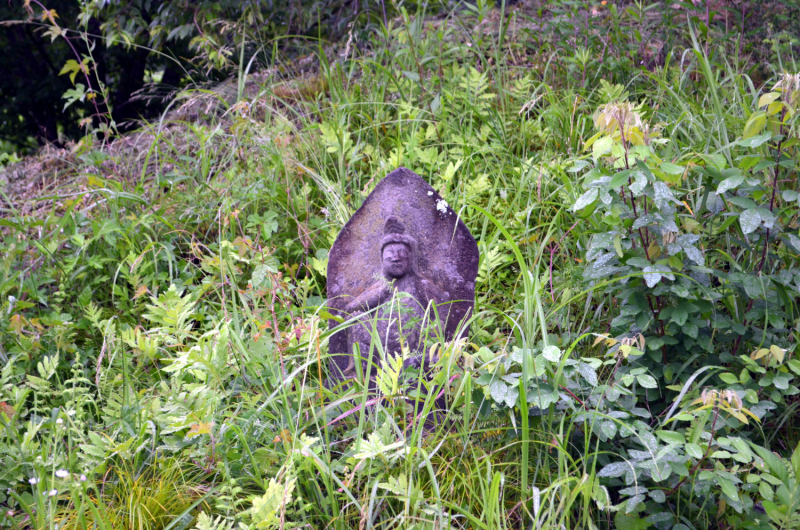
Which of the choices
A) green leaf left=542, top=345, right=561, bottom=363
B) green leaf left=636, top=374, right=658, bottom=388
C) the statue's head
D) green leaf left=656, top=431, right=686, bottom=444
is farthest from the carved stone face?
green leaf left=656, top=431, right=686, bottom=444

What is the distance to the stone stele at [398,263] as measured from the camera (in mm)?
2268

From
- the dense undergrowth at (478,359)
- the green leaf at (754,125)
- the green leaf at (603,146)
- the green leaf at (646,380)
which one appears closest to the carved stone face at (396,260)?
the dense undergrowth at (478,359)

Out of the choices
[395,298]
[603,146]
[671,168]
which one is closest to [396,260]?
[395,298]

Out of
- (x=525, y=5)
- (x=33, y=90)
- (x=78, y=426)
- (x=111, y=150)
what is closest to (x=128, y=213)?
(x=111, y=150)

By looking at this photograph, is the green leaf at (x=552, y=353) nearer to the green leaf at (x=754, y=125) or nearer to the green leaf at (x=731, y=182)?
the green leaf at (x=731, y=182)

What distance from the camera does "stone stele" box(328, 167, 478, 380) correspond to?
7.44 ft

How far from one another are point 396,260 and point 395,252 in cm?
3

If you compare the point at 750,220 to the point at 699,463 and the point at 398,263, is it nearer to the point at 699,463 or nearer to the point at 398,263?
the point at 699,463

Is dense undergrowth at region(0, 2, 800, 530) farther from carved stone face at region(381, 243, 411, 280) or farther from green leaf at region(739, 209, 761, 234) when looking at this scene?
carved stone face at region(381, 243, 411, 280)

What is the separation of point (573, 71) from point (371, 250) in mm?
2161

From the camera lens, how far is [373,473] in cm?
183

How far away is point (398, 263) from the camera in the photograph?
7.35 ft

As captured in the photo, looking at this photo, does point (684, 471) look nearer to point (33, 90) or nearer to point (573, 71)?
point (573, 71)

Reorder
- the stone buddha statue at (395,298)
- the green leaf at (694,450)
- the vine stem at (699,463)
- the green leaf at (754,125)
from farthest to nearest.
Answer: the stone buddha statue at (395,298), the green leaf at (754,125), the vine stem at (699,463), the green leaf at (694,450)
